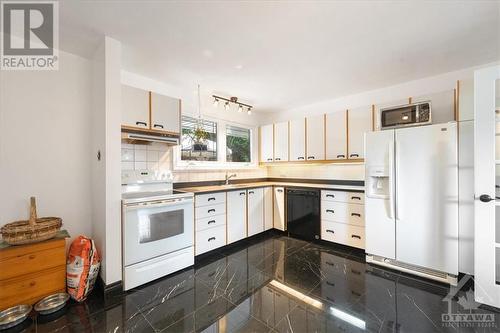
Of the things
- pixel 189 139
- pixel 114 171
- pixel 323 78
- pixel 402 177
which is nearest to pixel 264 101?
pixel 323 78

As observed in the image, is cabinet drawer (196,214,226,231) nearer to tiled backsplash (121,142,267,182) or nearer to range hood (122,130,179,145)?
tiled backsplash (121,142,267,182)

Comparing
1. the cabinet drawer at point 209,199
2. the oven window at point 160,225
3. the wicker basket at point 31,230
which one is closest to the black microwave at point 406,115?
the cabinet drawer at point 209,199

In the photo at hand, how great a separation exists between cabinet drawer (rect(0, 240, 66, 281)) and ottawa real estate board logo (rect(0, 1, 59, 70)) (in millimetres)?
1728

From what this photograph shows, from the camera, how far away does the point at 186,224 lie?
254 cm

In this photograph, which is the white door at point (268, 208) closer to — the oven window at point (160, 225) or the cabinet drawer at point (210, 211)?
the cabinet drawer at point (210, 211)

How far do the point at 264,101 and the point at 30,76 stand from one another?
311 cm

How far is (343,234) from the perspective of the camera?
3.04 meters

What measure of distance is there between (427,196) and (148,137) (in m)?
3.28

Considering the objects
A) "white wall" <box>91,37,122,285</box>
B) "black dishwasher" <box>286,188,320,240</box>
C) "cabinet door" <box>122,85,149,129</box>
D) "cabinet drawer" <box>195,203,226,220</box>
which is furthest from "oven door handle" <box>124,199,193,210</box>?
"black dishwasher" <box>286,188,320,240</box>

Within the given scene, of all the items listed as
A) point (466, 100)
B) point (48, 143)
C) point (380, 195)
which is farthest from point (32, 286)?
point (466, 100)

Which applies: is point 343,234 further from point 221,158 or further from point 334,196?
point 221,158

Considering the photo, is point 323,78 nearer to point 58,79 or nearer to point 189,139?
point 189,139

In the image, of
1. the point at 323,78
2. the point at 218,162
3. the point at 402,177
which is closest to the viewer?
the point at 402,177

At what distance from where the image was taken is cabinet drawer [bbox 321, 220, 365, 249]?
2.89 meters
